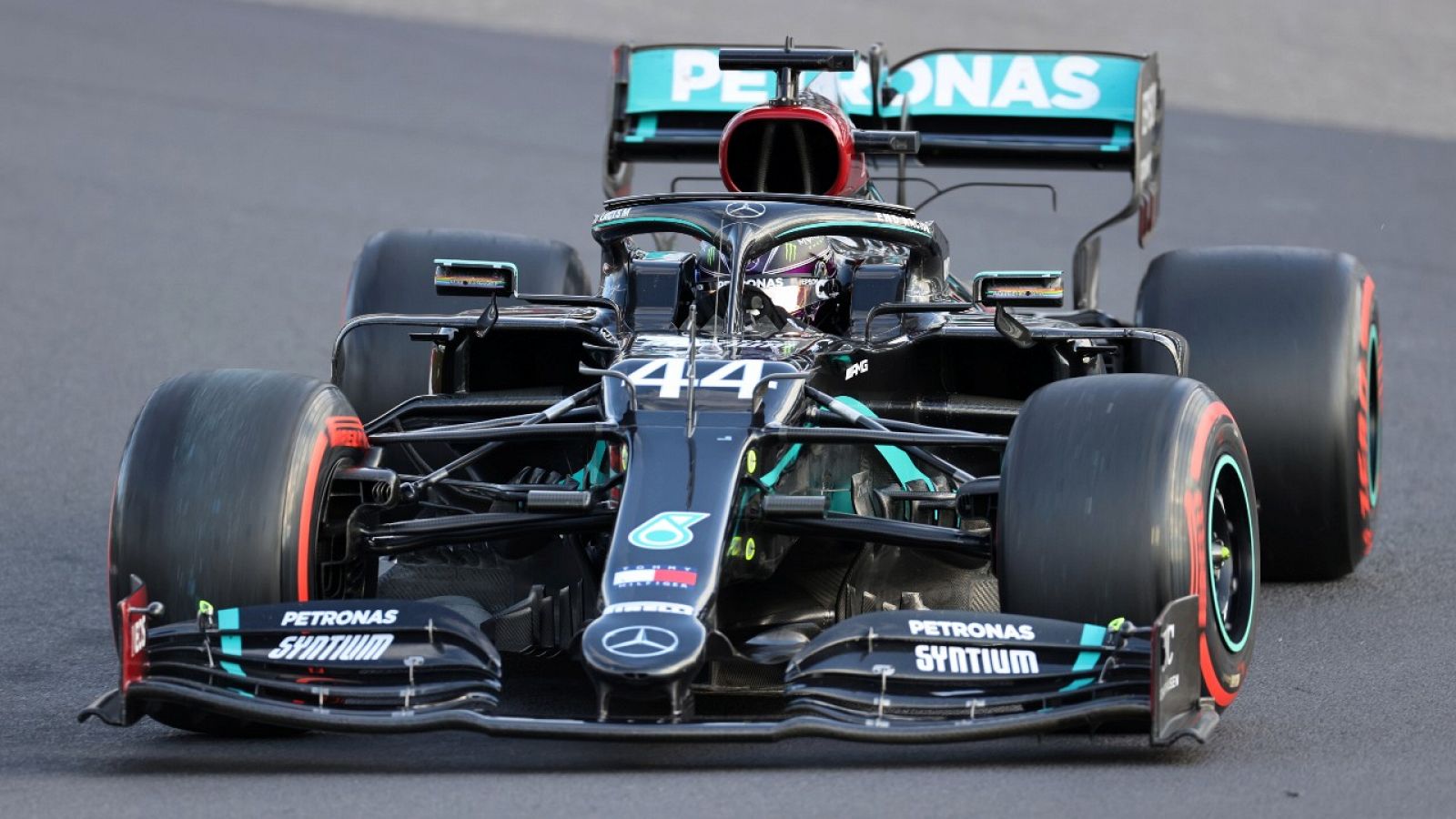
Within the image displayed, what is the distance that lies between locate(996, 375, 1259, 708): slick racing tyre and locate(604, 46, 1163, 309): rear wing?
145 inches

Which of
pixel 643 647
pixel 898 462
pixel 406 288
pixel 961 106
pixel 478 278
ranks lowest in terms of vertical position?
pixel 643 647

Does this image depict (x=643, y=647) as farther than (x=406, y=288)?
No

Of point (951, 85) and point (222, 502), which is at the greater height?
point (951, 85)

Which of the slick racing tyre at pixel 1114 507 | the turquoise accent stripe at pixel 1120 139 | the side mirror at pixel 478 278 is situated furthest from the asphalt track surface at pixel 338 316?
the turquoise accent stripe at pixel 1120 139

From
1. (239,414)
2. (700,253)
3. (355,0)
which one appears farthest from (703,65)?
(355,0)

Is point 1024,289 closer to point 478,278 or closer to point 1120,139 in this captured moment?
point 478,278

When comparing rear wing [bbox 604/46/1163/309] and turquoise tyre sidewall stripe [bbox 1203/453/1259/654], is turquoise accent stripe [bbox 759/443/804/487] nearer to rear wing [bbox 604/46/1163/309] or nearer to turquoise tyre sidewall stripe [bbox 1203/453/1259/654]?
turquoise tyre sidewall stripe [bbox 1203/453/1259/654]

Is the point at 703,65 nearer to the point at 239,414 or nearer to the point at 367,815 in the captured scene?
the point at 239,414

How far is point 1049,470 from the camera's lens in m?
5.89

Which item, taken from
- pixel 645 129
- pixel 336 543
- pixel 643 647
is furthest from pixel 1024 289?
pixel 645 129

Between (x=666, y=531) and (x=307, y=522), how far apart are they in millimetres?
1004

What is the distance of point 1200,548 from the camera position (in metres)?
5.91

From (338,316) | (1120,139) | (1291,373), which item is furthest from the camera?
(338,316)

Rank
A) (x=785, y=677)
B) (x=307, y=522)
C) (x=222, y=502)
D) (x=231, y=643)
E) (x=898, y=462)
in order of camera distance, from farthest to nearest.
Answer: (x=898, y=462)
(x=307, y=522)
(x=222, y=502)
(x=231, y=643)
(x=785, y=677)
